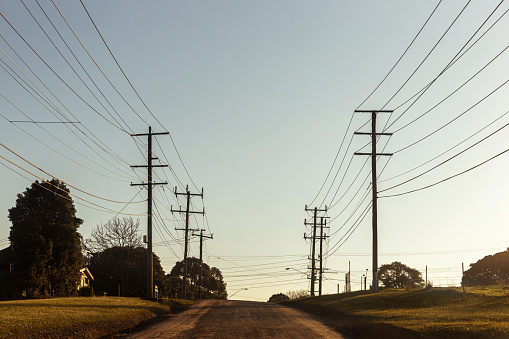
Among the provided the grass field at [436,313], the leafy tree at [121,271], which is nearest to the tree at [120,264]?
the leafy tree at [121,271]

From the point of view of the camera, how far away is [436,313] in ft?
92.2

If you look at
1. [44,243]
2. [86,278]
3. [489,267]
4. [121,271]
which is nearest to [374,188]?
[44,243]

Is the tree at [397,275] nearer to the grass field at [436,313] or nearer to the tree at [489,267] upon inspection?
the tree at [489,267]

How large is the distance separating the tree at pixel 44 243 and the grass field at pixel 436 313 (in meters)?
28.8

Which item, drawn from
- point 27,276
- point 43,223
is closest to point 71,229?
point 43,223

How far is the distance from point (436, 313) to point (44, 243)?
39723 mm

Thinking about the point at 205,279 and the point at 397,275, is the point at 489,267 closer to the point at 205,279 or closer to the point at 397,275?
the point at 397,275

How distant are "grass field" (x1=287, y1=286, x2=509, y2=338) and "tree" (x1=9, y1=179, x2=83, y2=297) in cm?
2879

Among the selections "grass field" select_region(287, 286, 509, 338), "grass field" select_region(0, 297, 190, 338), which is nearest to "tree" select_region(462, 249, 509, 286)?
"grass field" select_region(287, 286, 509, 338)

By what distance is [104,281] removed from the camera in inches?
3455

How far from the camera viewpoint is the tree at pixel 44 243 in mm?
54125

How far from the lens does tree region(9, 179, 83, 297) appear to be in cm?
5412

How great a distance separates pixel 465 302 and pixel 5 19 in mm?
26593

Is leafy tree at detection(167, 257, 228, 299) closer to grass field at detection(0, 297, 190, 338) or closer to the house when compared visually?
the house
